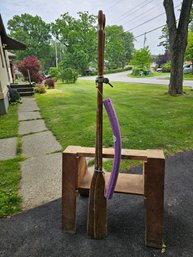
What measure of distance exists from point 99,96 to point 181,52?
8098 millimetres

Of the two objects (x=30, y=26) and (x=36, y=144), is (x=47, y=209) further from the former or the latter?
(x=30, y=26)

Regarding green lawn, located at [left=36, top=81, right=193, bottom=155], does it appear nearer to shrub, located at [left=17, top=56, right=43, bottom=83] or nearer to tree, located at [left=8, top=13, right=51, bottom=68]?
shrub, located at [left=17, top=56, right=43, bottom=83]

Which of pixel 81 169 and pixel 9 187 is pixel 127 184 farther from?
pixel 9 187

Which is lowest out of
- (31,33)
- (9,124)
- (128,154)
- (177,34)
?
(9,124)

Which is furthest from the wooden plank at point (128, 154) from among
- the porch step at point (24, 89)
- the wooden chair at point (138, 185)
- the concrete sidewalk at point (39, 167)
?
the porch step at point (24, 89)

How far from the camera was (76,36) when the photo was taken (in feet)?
113

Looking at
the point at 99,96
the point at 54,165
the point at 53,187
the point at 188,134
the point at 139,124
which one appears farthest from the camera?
the point at 139,124

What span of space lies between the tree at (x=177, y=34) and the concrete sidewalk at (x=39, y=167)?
253 inches

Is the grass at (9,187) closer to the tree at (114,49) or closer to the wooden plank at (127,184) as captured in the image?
the wooden plank at (127,184)

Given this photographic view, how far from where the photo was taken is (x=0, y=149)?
366cm

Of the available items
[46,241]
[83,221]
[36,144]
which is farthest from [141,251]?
[36,144]

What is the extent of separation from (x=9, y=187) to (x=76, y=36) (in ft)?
119

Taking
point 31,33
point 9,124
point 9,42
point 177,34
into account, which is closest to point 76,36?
point 31,33

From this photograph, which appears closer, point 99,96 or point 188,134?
point 99,96
